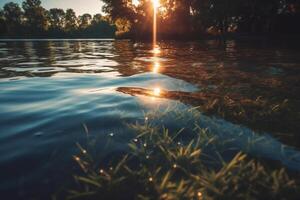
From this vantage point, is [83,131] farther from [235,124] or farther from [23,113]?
[235,124]

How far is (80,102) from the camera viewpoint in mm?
4312

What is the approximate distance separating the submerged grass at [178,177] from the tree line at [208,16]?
109 ft

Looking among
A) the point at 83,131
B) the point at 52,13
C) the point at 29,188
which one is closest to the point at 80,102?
the point at 83,131

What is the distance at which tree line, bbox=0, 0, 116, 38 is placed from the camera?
338ft

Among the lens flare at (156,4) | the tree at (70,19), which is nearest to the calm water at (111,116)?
the lens flare at (156,4)

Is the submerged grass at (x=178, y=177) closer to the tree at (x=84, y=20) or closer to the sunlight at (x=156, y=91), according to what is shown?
the sunlight at (x=156, y=91)

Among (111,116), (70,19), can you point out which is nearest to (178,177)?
(111,116)

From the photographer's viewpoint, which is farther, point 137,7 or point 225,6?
point 137,7

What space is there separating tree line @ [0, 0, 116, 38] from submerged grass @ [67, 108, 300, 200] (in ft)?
355

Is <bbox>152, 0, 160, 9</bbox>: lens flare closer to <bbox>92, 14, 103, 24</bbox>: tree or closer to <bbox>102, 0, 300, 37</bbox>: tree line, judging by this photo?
<bbox>102, 0, 300, 37</bbox>: tree line

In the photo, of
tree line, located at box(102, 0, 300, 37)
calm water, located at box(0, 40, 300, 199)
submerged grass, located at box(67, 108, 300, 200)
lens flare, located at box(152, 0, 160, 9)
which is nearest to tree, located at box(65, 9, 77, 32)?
tree line, located at box(102, 0, 300, 37)

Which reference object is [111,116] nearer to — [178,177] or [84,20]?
[178,177]

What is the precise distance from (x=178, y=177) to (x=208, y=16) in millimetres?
34792

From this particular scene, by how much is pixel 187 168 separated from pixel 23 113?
273 cm
